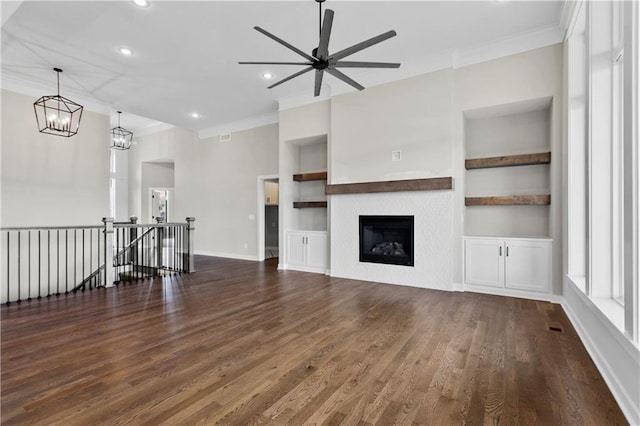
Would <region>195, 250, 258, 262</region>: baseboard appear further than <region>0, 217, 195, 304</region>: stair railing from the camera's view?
Yes

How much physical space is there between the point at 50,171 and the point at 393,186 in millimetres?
6501

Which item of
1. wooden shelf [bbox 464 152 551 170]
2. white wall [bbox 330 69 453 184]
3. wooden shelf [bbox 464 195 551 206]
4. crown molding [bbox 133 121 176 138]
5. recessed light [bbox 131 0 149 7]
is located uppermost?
crown molding [bbox 133 121 176 138]

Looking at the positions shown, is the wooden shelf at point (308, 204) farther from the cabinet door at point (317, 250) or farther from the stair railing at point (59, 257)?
the stair railing at point (59, 257)

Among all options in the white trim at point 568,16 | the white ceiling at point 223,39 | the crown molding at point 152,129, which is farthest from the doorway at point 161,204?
the white trim at point 568,16

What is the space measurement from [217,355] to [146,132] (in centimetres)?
1037

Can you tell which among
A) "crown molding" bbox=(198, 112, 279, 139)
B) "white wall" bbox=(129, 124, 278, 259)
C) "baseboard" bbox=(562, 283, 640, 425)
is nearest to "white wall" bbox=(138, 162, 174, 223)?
"white wall" bbox=(129, 124, 278, 259)

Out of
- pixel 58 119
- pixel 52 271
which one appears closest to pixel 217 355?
pixel 52 271

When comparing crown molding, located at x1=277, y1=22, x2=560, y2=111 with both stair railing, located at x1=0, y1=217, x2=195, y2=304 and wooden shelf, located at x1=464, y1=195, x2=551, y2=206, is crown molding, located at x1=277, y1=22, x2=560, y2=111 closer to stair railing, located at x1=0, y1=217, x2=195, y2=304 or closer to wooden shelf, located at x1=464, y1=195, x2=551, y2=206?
wooden shelf, located at x1=464, y1=195, x2=551, y2=206

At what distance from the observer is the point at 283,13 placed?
378 cm

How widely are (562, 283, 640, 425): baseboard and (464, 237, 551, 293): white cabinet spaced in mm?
1204

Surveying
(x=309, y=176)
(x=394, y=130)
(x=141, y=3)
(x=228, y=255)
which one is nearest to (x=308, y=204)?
(x=309, y=176)

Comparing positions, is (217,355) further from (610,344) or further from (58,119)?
(58,119)

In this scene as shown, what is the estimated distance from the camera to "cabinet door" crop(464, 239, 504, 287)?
445 centimetres

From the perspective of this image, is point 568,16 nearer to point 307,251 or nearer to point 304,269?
point 307,251
